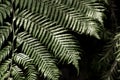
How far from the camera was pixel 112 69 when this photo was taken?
224 cm

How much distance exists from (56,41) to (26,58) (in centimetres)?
26

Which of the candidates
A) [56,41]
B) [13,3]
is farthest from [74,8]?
[13,3]

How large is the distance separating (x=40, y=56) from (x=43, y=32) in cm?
18

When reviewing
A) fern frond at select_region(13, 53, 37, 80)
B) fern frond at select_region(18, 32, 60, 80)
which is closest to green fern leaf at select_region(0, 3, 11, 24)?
fern frond at select_region(18, 32, 60, 80)

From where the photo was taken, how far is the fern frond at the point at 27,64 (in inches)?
77.1

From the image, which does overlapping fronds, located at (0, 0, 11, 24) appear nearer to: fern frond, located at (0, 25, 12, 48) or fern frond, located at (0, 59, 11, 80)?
fern frond, located at (0, 25, 12, 48)

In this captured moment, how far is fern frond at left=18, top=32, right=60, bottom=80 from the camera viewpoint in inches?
76.2

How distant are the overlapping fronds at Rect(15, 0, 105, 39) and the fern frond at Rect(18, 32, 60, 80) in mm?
224

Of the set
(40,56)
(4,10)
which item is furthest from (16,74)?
(4,10)

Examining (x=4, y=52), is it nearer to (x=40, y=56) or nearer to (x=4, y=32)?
(x=4, y=32)

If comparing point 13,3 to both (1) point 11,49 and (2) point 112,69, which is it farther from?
(2) point 112,69

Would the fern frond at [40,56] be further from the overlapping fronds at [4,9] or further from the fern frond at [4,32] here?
the overlapping fronds at [4,9]

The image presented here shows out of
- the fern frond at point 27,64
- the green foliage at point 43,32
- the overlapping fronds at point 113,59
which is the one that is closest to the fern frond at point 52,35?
the green foliage at point 43,32

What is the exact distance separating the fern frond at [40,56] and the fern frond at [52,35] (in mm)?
51
